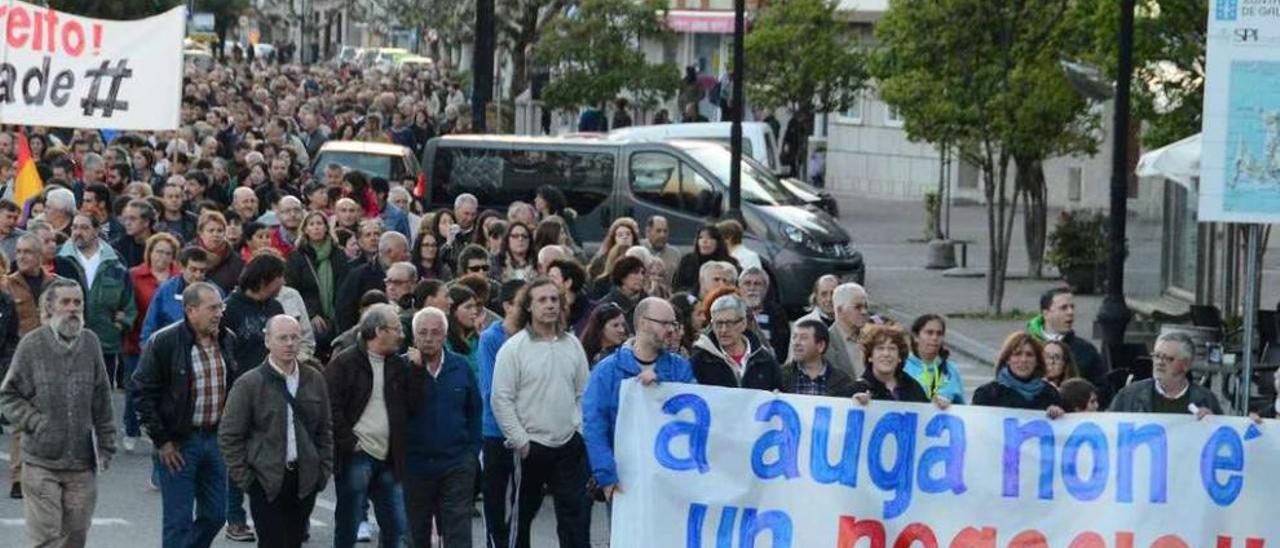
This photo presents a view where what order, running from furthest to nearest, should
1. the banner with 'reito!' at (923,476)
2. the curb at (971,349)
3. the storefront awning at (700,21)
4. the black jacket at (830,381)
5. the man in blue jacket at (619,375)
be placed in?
the storefront awning at (700,21)
the curb at (971,349)
the black jacket at (830,381)
the man in blue jacket at (619,375)
the banner with 'reito!' at (923,476)

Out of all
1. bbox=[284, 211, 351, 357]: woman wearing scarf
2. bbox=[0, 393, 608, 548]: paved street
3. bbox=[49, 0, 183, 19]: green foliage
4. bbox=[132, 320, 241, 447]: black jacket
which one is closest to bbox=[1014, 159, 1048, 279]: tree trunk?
bbox=[284, 211, 351, 357]: woman wearing scarf

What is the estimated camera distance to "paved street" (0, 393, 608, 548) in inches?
→ 551

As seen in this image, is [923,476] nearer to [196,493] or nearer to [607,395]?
[607,395]

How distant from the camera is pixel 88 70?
2141 cm

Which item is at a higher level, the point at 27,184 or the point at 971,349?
the point at 27,184

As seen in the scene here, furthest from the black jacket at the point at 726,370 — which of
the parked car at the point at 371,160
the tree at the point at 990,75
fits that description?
the parked car at the point at 371,160

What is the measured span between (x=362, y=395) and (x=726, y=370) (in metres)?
1.58

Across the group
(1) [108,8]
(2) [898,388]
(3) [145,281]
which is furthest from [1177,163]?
(1) [108,8]

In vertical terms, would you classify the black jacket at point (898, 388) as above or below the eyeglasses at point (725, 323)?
below

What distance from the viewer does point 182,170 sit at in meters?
26.7

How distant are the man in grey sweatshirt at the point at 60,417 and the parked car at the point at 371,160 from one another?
16.9 m

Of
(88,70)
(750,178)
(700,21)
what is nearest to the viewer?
(88,70)

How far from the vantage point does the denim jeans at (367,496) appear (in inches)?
489

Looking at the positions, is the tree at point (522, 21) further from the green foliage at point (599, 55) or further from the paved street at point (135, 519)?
the paved street at point (135, 519)
